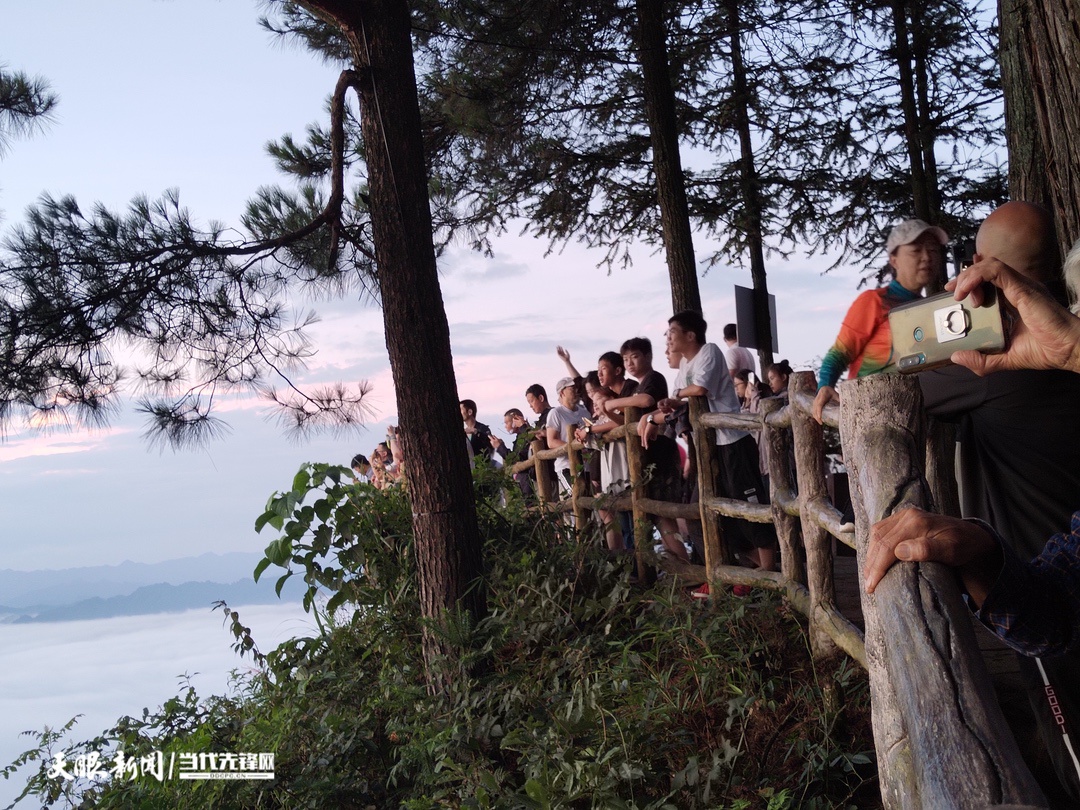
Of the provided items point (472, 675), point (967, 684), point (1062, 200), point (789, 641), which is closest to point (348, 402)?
point (472, 675)

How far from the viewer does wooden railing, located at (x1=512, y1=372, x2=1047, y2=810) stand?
4.41ft

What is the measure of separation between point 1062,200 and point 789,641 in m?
2.21

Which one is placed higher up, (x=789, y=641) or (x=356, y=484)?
→ (x=356, y=484)

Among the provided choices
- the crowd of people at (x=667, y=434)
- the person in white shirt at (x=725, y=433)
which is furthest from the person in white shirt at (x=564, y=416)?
the person in white shirt at (x=725, y=433)

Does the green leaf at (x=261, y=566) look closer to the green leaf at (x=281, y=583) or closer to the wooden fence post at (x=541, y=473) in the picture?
the green leaf at (x=281, y=583)

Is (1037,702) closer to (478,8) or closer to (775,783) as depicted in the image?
(775,783)

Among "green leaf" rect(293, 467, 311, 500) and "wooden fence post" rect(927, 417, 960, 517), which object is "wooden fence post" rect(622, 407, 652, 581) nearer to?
"green leaf" rect(293, 467, 311, 500)

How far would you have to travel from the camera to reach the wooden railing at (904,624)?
1.34 metres

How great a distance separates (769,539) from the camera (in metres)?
5.19

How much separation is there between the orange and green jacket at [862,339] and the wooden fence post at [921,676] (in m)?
1.73

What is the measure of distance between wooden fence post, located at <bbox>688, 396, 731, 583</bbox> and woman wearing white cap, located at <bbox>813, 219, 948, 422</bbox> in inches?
60.7

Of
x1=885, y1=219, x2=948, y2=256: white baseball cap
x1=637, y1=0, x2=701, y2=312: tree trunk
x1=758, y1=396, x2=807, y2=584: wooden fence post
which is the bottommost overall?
x1=758, y1=396, x2=807, y2=584: wooden fence post

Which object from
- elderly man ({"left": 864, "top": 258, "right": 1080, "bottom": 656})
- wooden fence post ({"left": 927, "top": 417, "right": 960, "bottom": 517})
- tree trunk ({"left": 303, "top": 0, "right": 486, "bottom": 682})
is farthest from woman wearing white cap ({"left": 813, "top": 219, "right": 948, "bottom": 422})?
tree trunk ({"left": 303, "top": 0, "right": 486, "bottom": 682})

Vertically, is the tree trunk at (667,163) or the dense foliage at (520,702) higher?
the tree trunk at (667,163)
